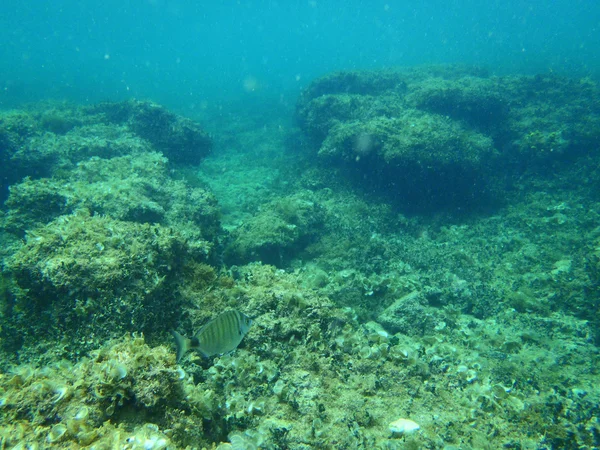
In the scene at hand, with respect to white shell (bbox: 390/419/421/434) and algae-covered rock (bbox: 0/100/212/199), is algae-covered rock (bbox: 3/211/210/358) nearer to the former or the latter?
white shell (bbox: 390/419/421/434)

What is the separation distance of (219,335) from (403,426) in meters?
1.82

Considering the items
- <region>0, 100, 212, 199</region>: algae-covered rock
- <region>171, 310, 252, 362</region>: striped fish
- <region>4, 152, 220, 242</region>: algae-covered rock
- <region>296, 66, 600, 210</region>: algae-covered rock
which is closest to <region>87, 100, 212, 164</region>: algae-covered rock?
<region>0, 100, 212, 199</region>: algae-covered rock

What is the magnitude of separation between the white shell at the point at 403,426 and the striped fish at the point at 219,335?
61.9 inches

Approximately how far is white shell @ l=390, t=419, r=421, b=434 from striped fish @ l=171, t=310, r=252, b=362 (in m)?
1.57

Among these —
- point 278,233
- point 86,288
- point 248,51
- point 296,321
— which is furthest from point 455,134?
point 248,51

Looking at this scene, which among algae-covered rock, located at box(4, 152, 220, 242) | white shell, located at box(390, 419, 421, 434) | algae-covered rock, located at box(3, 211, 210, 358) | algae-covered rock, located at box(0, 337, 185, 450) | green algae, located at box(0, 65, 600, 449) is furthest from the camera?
algae-covered rock, located at box(4, 152, 220, 242)

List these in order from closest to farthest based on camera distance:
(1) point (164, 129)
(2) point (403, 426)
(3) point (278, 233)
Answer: (2) point (403, 426) → (3) point (278, 233) → (1) point (164, 129)

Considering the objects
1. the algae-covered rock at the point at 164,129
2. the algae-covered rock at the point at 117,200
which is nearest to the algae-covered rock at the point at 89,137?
the algae-covered rock at the point at 164,129

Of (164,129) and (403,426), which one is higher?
(164,129)

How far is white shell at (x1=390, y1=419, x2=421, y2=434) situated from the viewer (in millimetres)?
2738

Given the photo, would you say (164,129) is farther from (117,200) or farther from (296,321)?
(296,321)

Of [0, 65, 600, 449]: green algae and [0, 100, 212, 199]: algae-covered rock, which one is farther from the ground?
[0, 100, 212, 199]: algae-covered rock

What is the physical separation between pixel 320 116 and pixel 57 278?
1427 cm

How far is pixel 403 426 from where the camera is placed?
2789mm
